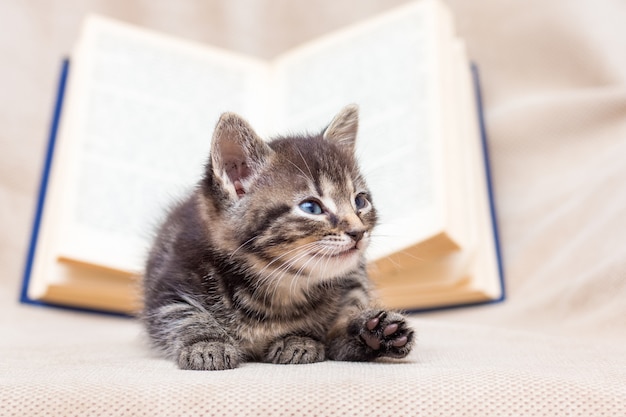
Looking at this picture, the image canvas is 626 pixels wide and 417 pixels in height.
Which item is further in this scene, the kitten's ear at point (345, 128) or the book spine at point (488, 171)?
the book spine at point (488, 171)

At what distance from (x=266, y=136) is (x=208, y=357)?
579mm

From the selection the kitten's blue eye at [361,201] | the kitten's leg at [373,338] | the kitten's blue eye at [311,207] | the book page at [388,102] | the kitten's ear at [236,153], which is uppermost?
the book page at [388,102]

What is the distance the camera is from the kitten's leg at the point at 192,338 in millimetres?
856

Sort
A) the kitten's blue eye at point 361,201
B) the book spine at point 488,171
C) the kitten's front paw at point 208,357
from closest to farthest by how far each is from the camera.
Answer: the kitten's front paw at point 208,357 < the kitten's blue eye at point 361,201 < the book spine at point 488,171

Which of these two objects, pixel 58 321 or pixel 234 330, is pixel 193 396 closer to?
pixel 234 330

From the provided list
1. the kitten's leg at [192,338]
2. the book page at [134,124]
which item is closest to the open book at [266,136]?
the book page at [134,124]

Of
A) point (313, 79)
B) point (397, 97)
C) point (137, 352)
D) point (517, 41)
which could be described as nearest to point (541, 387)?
point (137, 352)

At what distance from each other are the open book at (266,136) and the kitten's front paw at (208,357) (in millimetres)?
460

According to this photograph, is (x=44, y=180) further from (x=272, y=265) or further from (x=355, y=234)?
(x=355, y=234)

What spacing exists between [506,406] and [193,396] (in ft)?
0.99

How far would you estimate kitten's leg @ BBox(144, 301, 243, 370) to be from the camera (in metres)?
0.86

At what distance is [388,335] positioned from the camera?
0.88 m

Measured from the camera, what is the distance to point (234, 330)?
956 millimetres

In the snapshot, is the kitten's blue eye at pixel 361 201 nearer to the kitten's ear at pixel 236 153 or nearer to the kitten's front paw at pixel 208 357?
the kitten's ear at pixel 236 153
